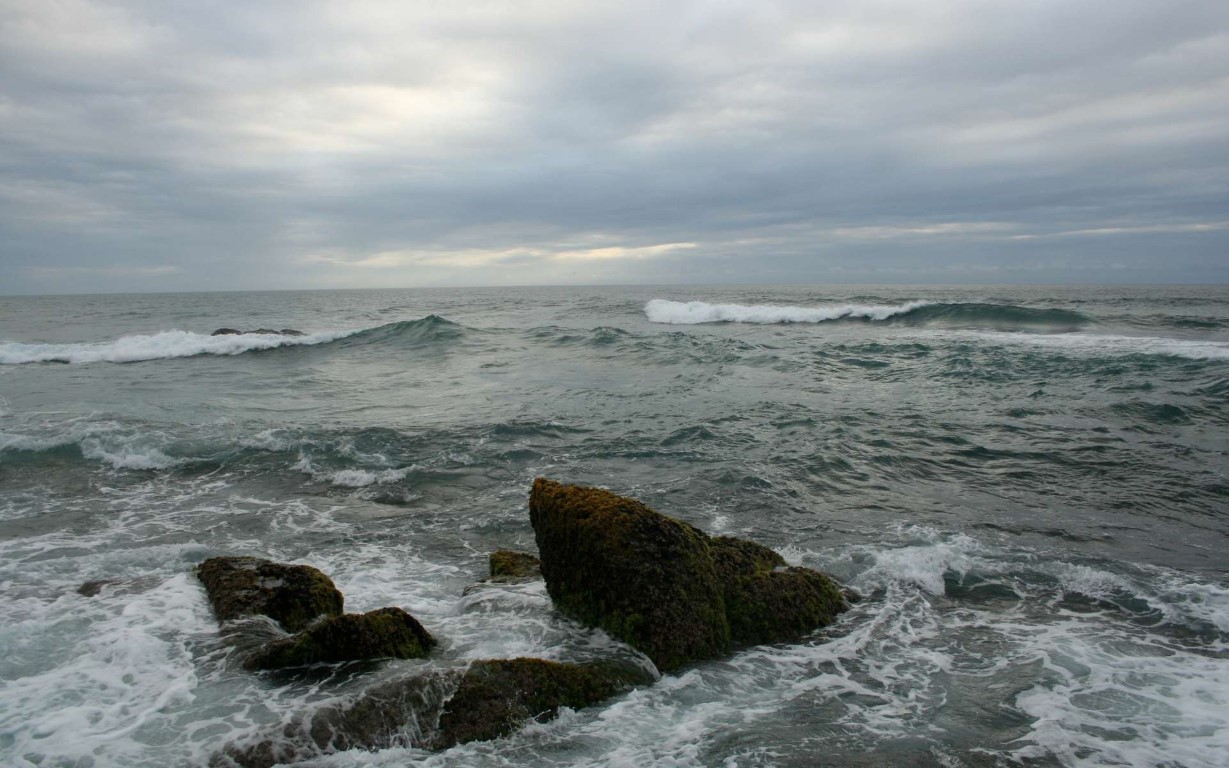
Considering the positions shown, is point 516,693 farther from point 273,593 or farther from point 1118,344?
point 1118,344

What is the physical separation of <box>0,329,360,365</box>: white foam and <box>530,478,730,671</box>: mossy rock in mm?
25967

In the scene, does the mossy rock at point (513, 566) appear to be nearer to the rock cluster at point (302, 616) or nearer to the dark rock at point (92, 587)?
the rock cluster at point (302, 616)

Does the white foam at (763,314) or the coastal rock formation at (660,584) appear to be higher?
the white foam at (763,314)

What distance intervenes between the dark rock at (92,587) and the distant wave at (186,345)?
75.8 ft

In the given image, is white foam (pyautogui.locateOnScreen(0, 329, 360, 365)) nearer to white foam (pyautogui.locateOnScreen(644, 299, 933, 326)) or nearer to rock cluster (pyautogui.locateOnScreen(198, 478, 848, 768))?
white foam (pyautogui.locateOnScreen(644, 299, 933, 326))

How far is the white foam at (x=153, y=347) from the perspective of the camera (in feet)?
82.7

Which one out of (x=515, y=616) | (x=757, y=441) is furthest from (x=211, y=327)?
(x=515, y=616)

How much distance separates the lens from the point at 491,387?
17.2m

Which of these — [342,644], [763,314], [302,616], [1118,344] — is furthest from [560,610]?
[763,314]

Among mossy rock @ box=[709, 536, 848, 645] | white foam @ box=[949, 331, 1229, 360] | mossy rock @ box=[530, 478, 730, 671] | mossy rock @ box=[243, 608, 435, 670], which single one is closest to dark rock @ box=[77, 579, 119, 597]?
mossy rock @ box=[243, 608, 435, 670]

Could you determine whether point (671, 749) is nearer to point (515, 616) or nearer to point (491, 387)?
point (515, 616)

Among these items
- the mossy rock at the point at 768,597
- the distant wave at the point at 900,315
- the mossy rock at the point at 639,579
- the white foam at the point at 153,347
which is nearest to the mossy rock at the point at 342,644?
the mossy rock at the point at 639,579

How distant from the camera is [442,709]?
13.1ft

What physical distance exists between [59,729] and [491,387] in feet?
44.1
